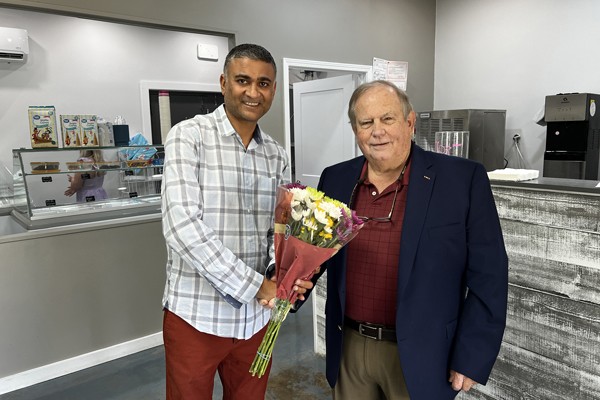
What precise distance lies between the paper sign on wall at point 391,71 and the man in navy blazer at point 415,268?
139 inches

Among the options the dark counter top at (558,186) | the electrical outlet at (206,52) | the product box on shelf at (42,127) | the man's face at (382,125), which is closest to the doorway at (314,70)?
the electrical outlet at (206,52)

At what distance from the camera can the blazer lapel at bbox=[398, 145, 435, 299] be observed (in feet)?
4.18

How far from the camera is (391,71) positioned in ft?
16.1

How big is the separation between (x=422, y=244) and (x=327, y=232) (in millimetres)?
324

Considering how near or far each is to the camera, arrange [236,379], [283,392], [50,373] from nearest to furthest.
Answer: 1. [236,379]
2. [283,392]
3. [50,373]

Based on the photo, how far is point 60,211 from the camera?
294 centimetres

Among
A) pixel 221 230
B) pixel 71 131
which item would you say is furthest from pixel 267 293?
pixel 71 131

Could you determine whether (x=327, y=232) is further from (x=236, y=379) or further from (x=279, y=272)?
(x=236, y=379)

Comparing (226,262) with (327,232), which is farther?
(226,262)

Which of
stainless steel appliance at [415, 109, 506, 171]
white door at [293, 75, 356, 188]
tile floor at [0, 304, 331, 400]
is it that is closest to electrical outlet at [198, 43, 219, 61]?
white door at [293, 75, 356, 188]

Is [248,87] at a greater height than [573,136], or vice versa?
[248,87]

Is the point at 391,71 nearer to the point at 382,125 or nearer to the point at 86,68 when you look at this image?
the point at 86,68

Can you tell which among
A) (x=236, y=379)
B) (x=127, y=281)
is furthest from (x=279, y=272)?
(x=127, y=281)

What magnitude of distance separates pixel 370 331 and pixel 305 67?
317 centimetres
